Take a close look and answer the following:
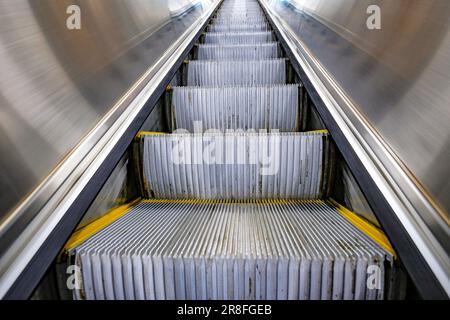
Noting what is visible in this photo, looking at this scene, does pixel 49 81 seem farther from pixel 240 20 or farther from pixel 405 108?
pixel 240 20

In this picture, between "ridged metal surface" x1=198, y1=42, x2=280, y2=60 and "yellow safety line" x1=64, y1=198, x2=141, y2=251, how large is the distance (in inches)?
85.0

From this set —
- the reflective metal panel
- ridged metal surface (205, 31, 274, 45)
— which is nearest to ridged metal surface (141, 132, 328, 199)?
the reflective metal panel

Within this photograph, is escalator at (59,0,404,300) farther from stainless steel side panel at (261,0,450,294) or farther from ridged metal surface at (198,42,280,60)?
ridged metal surface at (198,42,280,60)

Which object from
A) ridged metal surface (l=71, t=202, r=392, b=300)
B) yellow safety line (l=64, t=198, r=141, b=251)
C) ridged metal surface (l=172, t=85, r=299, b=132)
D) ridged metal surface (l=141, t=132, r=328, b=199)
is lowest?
ridged metal surface (l=71, t=202, r=392, b=300)

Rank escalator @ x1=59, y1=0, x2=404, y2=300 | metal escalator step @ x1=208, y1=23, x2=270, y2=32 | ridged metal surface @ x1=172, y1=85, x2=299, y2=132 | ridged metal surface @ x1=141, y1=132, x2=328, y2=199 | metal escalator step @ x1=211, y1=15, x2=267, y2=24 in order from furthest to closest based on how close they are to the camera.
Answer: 1. metal escalator step @ x1=211, y1=15, x2=267, y2=24
2. metal escalator step @ x1=208, y1=23, x2=270, y2=32
3. ridged metal surface @ x1=172, y1=85, x2=299, y2=132
4. ridged metal surface @ x1=141, y1=132, x2=328, y2=199
5. escalator @ x1=59, y1=0, x2=404, y2=300

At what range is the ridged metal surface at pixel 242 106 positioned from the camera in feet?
6.66

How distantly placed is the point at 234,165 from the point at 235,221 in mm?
340

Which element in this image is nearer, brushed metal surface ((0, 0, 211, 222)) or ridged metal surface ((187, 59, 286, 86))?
brushed metal surface ((0, 0, 211, 222))

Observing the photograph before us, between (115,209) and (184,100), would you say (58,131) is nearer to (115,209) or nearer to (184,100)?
(115,209)

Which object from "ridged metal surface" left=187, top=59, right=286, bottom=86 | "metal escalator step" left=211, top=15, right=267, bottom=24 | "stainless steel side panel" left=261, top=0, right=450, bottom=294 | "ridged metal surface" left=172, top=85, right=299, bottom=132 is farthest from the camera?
"metal escalator step" left=211, top=15, right=267, bottom=24

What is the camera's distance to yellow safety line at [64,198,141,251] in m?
1.05

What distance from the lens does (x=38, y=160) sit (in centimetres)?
103

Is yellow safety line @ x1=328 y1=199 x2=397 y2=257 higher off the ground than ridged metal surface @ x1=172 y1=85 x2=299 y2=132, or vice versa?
ridged metal surface @ x1=172 y1=85 x2=299 y2=132

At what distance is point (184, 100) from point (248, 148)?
77 centimetres
